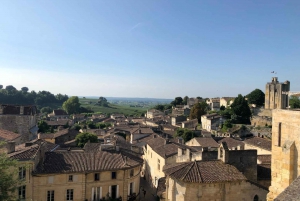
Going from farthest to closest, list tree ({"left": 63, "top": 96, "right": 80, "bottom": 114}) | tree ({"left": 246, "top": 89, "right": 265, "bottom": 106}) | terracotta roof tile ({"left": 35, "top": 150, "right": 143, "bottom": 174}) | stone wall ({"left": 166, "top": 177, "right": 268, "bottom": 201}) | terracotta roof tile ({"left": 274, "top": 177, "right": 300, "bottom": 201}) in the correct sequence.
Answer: tree ({"left": 63, "top": 96, "right": 80, "bottom": 114})
tree ({"left": 246, "top": 89, "right": 265, "bottom": 106})
terracotta roof tile ({"left": 35, "top": 150, "right": 143, "bottom": 174})
stone wall ({"left": 166, "top": 177, "right": 268, "bottom": 201})
terracotta roof tile ({"left": 274, "top": 177, "right": 300, "bottom": 201})

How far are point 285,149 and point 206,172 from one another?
917 centimetres

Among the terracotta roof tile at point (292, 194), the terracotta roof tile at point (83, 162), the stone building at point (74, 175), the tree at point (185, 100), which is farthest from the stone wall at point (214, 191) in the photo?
the tree at point (185, 100)

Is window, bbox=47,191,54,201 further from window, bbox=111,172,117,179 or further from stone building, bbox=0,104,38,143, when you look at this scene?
stone building, bbox=0,104,38,143

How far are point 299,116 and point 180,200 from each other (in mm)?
11593

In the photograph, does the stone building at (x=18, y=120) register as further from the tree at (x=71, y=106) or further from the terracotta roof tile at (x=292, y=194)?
the tree at (x=71, y=106)

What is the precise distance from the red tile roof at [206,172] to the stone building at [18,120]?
42318 millimetres

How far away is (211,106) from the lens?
121125 mm

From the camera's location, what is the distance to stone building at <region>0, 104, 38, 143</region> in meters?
53.0

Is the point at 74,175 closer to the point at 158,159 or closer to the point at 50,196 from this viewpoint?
the point at 50,196

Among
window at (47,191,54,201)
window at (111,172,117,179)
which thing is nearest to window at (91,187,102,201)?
window at (111,172,117,179)

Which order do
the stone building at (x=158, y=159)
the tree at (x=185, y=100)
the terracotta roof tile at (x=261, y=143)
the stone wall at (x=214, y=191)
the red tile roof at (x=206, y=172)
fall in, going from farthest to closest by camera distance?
the tree at (x=185, y=100) < the terracotta roof tile at (x=261, y=143) < the stone building at (x=158, y=159) < the red tile roof at (x=206, y=172) < the stone wall at (x=214, y=191)

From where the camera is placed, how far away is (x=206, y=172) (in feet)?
68.6

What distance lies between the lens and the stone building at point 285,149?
494 inches

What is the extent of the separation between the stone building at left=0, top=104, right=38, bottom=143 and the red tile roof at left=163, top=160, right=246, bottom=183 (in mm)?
42318
